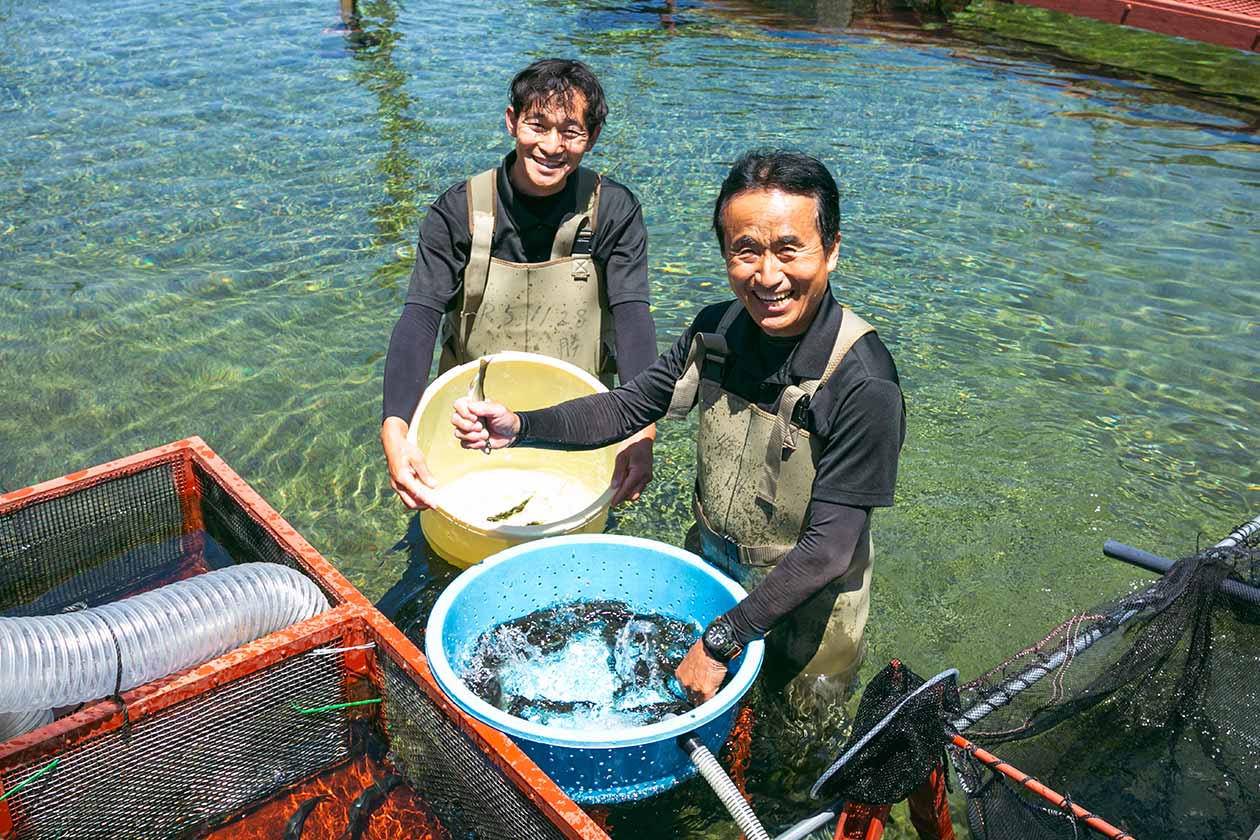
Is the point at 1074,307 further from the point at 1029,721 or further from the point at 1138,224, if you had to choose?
the point at 1029,721

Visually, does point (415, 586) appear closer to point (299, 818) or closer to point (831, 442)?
point (299, 818)

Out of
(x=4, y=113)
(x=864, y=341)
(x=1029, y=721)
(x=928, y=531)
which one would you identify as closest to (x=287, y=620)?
(x=864, y=341)

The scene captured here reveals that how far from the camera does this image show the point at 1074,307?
709cm

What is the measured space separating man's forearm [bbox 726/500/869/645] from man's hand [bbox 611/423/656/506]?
2.67ft

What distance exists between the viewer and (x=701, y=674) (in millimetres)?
2766

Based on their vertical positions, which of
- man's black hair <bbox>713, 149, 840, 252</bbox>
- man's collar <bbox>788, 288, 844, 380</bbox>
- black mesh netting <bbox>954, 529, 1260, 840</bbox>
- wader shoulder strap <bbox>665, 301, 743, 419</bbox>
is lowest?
black mesh netting <bbox>954, 529, 1260, 840</bbox>

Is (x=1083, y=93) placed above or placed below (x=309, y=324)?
above

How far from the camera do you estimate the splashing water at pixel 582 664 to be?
313 cm

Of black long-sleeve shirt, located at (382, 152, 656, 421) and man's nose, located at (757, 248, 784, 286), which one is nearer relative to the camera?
man's nose, located at (757, 248, 784, 286)

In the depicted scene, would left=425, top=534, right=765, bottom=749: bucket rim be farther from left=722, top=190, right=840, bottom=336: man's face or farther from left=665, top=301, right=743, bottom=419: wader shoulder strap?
left=722, top=190, right=840, bottom=336: man's face

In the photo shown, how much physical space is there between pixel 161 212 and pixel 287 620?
5.67m

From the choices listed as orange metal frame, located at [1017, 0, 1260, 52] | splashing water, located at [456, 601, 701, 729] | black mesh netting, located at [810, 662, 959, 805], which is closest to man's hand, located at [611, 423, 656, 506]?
splashing water, located at [456, 601, 701, 729]

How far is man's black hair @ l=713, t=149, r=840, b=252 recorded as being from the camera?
8.47 feet

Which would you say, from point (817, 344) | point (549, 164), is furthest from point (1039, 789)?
point (549, 164)
